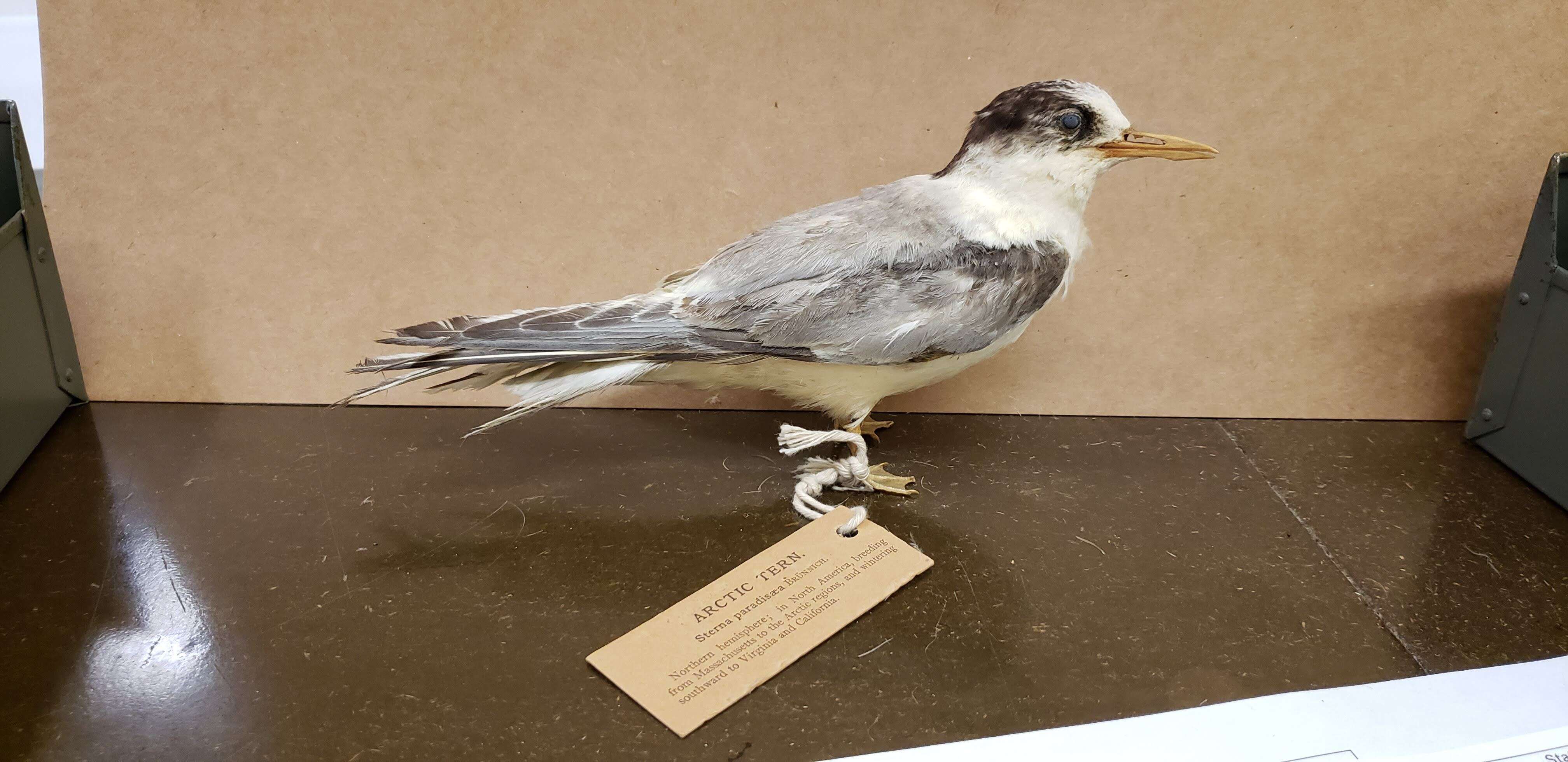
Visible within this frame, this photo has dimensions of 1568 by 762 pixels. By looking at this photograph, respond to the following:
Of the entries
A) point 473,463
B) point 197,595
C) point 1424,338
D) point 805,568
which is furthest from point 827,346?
point 1424,338

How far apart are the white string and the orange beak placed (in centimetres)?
45

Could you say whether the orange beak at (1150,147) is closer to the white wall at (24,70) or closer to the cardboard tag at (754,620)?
the cardboard tag at (754,620)

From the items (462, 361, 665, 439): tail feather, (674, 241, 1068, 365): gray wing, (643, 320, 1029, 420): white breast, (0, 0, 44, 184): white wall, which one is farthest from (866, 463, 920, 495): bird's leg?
(0, 0, 44, 184): white wall

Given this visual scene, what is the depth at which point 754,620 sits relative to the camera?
1100 mm

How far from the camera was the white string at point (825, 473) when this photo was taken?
1268 mm

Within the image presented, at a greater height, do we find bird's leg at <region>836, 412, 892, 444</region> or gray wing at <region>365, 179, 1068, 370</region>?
gray wing at <region>365, 179, 1068, 370</region>

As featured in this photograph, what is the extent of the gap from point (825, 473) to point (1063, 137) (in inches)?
19.5

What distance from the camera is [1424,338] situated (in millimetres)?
1521

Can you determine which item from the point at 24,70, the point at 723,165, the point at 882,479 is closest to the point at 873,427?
the point at 882,479

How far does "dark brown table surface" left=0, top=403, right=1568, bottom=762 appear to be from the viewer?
3.24 feet

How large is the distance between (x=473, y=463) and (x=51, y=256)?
63 centimetres

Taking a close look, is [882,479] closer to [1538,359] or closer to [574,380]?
[574,380]

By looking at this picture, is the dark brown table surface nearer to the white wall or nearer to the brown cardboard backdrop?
the brown cardboard backdrop

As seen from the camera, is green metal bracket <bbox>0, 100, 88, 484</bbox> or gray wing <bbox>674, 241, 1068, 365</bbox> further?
green metal bracket <bbox>0, 100, 88, 484</bbox>
